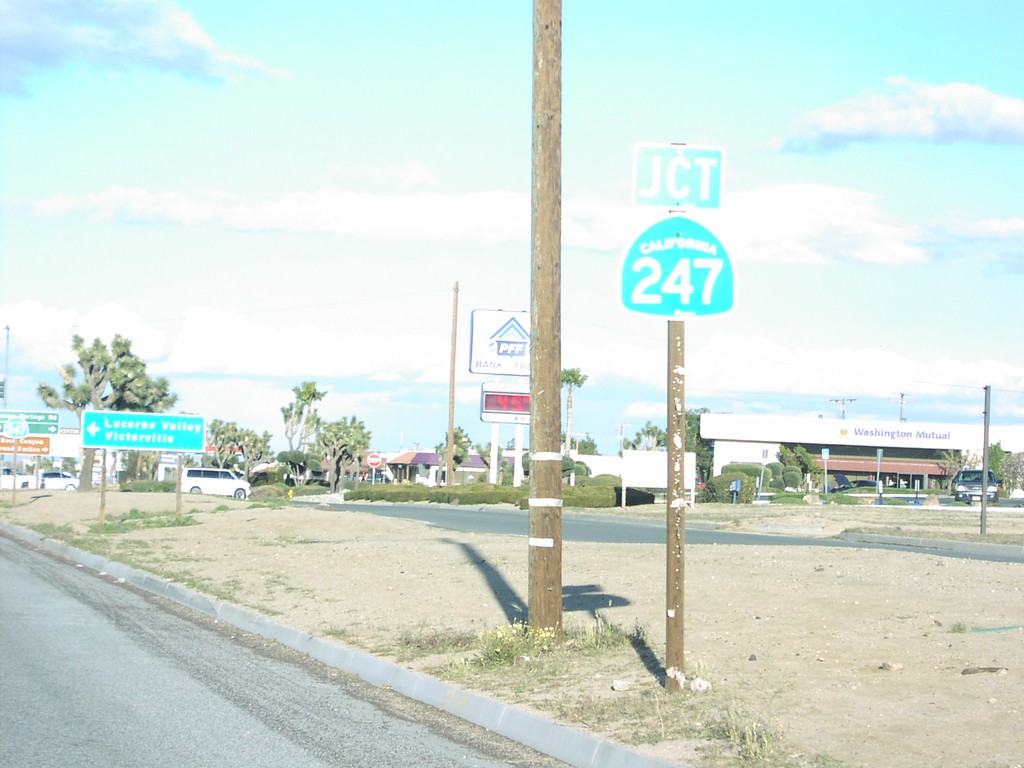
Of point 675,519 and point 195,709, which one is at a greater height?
point 675,519

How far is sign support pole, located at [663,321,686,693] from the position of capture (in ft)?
26.4

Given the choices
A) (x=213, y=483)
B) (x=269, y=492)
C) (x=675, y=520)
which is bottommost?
(x=269, y=492)

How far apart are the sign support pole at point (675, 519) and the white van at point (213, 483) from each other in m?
55.5

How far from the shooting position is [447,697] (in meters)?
8.81

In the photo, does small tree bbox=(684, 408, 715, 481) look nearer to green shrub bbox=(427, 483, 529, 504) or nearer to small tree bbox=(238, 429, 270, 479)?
small tree bbox=(238, 429, 270, 479)

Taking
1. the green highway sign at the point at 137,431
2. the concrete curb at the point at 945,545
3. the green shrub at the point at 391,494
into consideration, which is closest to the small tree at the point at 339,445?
the green shrub at the point at 391,494

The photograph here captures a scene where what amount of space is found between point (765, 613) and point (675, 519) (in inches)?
138

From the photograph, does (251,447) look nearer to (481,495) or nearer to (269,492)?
(269,492)

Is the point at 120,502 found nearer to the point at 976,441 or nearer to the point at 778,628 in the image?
the point at 778,628

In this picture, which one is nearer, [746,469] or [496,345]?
[496,345]

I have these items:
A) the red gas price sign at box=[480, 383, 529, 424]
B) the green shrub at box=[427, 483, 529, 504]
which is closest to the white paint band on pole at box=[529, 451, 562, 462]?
the green shrub at box=[427, 483, 529, 504]

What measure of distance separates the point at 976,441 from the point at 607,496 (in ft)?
187

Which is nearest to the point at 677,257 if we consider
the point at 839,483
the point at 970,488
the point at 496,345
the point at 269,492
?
the point at 496,345

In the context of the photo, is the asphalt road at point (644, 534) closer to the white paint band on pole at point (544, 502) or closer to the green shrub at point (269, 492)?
the white paint band on pole at point (544, 502)
